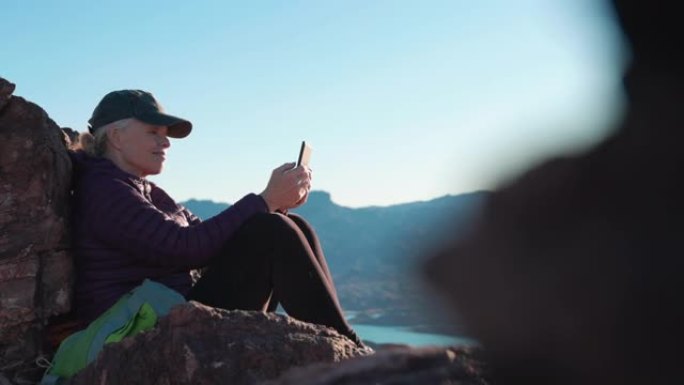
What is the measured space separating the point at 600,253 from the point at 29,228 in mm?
4162

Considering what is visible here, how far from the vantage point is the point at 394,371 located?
66.4 inches

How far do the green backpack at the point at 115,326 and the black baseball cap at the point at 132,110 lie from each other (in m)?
1.05

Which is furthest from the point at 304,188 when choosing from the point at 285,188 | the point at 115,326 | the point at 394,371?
the point at 394,371

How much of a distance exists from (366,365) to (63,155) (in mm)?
3609

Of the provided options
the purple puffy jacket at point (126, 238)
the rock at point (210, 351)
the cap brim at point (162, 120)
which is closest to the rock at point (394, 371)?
the rock at point (210, 351)

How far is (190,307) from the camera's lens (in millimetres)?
3512

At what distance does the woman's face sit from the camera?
5.00m

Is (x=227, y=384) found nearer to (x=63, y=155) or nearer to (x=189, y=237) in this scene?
(x=189, y=237)

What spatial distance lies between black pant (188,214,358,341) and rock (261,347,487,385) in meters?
2.47

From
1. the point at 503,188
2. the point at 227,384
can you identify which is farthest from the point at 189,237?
the point at 503,188

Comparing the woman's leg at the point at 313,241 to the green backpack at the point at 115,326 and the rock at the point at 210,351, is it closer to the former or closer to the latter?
the green backpack at the point at 115,326

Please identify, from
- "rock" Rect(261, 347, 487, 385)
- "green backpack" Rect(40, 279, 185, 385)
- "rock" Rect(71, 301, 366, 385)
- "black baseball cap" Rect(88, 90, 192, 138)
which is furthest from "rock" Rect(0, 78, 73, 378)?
"rock" Rect(261, 347, 487, 385)

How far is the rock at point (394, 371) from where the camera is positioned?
1636 mm

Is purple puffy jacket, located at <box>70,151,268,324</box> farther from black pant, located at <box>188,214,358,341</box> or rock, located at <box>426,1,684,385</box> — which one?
rock, located at <box>426,1,684,385</box>
